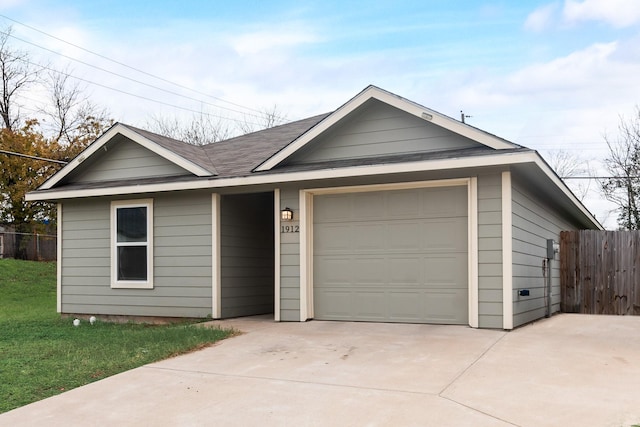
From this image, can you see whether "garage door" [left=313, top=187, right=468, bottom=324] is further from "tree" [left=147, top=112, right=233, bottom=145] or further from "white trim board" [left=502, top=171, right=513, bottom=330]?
"tree" [left=147, top=112, right=233, bottom=145]

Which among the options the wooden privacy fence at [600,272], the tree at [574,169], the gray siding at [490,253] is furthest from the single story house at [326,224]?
the tree at [574,169]

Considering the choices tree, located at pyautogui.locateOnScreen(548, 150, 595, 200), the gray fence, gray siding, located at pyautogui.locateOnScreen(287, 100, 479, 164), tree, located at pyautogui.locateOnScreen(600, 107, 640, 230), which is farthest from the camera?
tree, located at pyautogui.locateOnScreen(548, 150, 595, 200)

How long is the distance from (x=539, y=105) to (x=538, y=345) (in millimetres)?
20891

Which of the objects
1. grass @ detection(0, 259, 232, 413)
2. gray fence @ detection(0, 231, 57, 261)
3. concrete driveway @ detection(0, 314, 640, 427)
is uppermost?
gray fence @ detection(0, 231, 57, 261)

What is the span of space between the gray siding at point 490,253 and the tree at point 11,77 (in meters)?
25.4

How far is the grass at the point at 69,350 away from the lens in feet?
18.6

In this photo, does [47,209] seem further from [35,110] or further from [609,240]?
[609,240]

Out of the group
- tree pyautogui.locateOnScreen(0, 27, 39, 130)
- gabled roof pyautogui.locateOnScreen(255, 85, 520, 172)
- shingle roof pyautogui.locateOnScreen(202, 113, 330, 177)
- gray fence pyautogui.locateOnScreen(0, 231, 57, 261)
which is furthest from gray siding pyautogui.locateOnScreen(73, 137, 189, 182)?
tree pyautogui.locateOnScreen(0, 27, 39, 130)

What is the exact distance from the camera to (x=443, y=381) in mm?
5301

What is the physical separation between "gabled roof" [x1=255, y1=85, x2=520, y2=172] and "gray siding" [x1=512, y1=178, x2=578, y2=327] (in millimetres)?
784

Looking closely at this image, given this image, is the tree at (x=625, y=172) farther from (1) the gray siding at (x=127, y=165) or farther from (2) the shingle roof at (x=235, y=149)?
(1) the gray siding at (x=127, y=165)

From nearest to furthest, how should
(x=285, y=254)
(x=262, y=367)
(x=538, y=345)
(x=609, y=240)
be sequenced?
(x=262, y=367) < (x=538, y=345) < (x=285, y=254) < (x=609, y=240)

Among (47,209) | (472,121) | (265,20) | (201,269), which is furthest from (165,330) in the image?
(472,121)

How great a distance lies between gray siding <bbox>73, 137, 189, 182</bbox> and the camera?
10773 mm
